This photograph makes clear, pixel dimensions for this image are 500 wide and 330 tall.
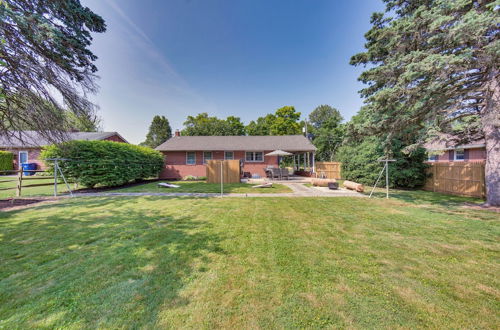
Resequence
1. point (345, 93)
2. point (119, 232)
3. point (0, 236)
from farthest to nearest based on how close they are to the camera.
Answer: point (345, 93) < point (119, 232) < point (0, 236)

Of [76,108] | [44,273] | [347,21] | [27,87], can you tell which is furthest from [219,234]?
[347,21]

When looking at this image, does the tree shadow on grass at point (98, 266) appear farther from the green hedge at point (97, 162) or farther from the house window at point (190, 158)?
the house window at point (190, 158)

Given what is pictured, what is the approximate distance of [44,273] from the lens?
2699 mm

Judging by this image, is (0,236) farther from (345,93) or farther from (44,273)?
(345,93)

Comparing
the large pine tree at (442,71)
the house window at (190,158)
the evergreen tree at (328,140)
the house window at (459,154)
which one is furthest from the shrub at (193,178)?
the house window at (459,154)

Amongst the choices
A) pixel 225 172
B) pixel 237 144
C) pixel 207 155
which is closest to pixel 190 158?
pixel 207 155

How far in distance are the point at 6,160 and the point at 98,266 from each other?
31558 mm

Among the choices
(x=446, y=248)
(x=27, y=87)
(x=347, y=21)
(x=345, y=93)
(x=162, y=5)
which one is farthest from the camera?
(x=345, y=93)

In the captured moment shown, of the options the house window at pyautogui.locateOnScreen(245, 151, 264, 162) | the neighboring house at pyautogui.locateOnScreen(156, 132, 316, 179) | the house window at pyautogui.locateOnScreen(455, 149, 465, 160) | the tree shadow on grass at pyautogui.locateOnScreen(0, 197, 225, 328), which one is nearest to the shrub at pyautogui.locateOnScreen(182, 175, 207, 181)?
the neighboring house at pyautogui.locateOnScreen(156, 132, 316, 179)

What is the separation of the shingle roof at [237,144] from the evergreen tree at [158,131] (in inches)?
1097

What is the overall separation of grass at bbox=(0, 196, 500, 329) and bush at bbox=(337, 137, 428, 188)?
21.7ft

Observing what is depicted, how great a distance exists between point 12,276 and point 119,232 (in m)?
1.70

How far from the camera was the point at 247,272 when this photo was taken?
2.76 m

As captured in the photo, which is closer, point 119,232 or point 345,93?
point 119,232
